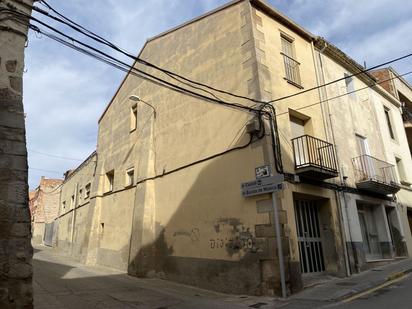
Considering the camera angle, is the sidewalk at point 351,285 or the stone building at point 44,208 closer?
the sidewalk at point 351,285

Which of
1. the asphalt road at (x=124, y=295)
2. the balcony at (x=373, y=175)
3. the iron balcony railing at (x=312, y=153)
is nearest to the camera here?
the asphalt road at (x=124, y=295)

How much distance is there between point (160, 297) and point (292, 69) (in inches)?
313

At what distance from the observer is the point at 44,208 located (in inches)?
1275

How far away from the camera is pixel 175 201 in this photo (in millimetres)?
12383

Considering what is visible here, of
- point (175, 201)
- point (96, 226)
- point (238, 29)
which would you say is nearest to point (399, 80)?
point (238, 29)

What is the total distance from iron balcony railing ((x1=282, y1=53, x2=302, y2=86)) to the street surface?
6.15 m

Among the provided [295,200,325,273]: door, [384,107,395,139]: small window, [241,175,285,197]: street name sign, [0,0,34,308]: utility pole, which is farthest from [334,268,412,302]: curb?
[384,107,395,139]: small window

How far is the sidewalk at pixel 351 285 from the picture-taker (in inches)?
327

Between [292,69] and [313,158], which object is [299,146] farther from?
[292,69]

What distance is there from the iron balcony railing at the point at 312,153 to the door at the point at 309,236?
4.09ft

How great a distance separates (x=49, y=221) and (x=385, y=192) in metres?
26.3

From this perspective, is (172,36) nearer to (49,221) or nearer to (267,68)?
(267,68)

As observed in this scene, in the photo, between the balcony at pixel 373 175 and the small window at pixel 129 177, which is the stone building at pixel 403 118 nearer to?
the balcony at pixel 373 175

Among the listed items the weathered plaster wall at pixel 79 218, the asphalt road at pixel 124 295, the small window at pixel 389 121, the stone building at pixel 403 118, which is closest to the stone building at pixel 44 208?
the weathered plaster wall at pixel 79 218
